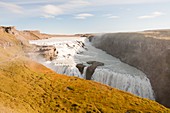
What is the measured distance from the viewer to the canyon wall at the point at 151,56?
58.0 meters

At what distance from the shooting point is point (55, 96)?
42219 mm

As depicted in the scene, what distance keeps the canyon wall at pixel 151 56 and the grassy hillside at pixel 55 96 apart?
15.1m

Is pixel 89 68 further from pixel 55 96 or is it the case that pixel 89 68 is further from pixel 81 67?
pixel 55 96

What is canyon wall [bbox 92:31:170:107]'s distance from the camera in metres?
58.0

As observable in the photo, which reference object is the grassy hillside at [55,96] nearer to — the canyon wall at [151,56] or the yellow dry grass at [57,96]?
the yellow dry grass at [57,96]

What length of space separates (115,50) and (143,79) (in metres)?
31.8

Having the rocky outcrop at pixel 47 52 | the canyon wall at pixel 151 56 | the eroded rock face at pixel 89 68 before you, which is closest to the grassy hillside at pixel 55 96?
the eroded rock face at pixel 89 68

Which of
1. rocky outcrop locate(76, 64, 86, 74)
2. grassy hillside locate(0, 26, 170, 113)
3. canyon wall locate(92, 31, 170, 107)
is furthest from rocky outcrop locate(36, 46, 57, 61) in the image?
canyon wall locate(92, 31, 170, 107)

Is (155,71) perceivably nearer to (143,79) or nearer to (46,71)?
(143,79)

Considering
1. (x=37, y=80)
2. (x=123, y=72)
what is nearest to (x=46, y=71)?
(x=37, y=80)

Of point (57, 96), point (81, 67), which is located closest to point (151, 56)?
point (81, 67)

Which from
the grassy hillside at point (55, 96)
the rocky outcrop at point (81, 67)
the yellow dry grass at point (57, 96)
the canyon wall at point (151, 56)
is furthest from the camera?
the rocky outcrop at point (81, 67)

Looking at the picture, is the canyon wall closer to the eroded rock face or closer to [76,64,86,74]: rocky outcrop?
the eroded rock face

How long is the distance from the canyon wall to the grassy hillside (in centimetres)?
1509
